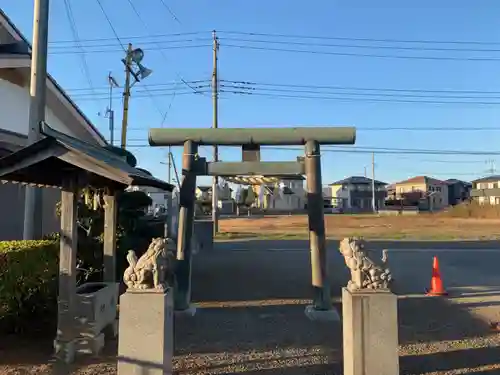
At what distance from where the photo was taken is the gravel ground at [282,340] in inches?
183

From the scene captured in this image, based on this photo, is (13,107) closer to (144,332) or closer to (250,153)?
(250,153)

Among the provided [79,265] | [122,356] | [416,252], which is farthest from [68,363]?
[416,252]

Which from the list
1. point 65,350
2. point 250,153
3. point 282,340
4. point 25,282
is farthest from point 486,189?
point 65,350

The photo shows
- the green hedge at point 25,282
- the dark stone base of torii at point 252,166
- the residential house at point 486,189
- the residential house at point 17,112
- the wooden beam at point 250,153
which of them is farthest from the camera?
the residential house at point 486,189

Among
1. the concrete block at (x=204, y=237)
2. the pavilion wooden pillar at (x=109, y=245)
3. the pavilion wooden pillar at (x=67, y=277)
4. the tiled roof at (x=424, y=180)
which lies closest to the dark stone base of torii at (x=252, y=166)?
the pavilion wooden pillar at (x=109, y=245)

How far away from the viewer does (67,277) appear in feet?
16.1

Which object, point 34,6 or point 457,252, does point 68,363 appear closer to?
point 34,6

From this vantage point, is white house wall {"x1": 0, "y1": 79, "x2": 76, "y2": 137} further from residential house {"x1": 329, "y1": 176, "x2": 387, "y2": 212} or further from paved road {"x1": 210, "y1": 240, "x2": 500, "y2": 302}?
residential house {"x1": 329, "y1": 176, "x2": 387, "y2": 212}

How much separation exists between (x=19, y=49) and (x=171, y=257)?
26.6 ft

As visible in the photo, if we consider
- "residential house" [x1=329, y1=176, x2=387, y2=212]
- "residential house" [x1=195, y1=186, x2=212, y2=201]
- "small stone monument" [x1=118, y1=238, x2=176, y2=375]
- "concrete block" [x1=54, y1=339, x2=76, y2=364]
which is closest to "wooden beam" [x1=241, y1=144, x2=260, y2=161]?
"small stone monument" [x1=118, y1=238, x2=176, y2=375]

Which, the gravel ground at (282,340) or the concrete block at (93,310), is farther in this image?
the concrete block at (93,310)

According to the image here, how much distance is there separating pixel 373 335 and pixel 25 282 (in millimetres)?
4124

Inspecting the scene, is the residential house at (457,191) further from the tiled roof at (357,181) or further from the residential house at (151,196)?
the residential house at (151,196)

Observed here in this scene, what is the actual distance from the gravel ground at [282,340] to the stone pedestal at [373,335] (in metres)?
0.62
